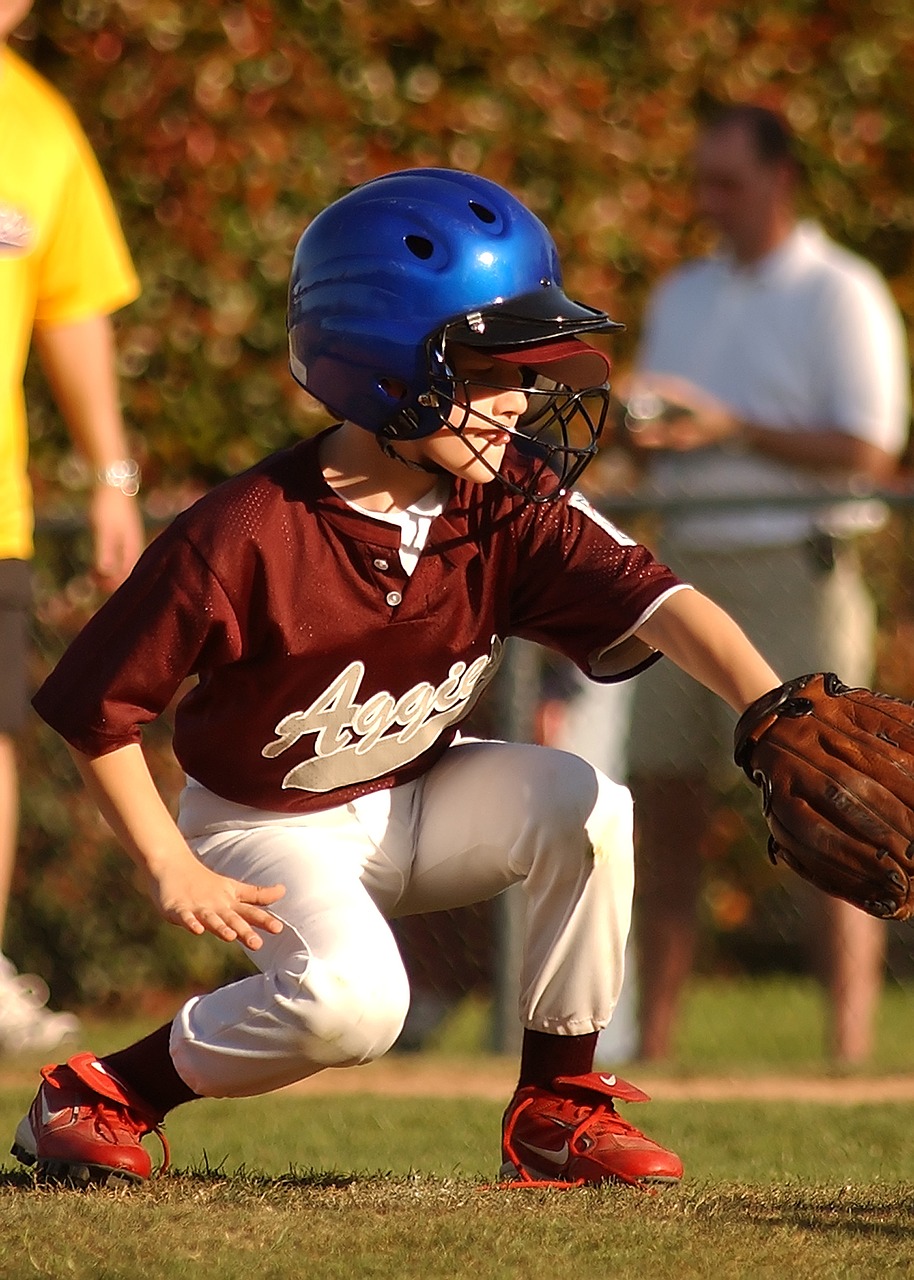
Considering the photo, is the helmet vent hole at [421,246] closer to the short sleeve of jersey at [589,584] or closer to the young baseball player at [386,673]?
the young baseball player at [386,673]

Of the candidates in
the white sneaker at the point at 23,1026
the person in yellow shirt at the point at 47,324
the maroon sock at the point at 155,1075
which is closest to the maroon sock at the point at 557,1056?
the maroon sock at the point at 155,1075

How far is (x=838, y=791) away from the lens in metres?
3.47

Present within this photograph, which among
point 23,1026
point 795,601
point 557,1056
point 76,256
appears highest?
point 76,256

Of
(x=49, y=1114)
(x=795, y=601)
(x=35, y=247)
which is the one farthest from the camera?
(x=795, y=601)

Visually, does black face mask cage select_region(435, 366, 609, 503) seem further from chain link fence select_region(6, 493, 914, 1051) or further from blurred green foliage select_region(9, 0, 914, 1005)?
blurred green foliage select_region(9, 0, 914, 1005)

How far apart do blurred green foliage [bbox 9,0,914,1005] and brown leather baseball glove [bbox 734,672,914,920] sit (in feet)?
10.8

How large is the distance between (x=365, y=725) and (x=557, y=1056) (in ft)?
2.19

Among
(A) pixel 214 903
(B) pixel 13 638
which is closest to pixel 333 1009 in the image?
(A) pixel 214 903

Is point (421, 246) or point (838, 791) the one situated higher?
point (421, 246)

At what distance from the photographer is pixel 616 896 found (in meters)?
3.69

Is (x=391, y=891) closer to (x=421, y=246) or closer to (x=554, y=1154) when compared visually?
(x=554, y=1154)

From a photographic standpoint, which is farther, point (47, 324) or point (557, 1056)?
point (47, 324)

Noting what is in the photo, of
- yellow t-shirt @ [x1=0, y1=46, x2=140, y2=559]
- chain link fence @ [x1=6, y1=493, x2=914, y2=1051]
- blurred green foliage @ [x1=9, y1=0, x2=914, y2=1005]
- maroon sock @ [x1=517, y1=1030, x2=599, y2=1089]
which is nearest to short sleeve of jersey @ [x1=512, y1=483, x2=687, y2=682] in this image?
maroon sock @ [x1=517, y1=1030, x2=599, y2=1089]

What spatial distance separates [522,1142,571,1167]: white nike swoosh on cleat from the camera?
3.64 meters
